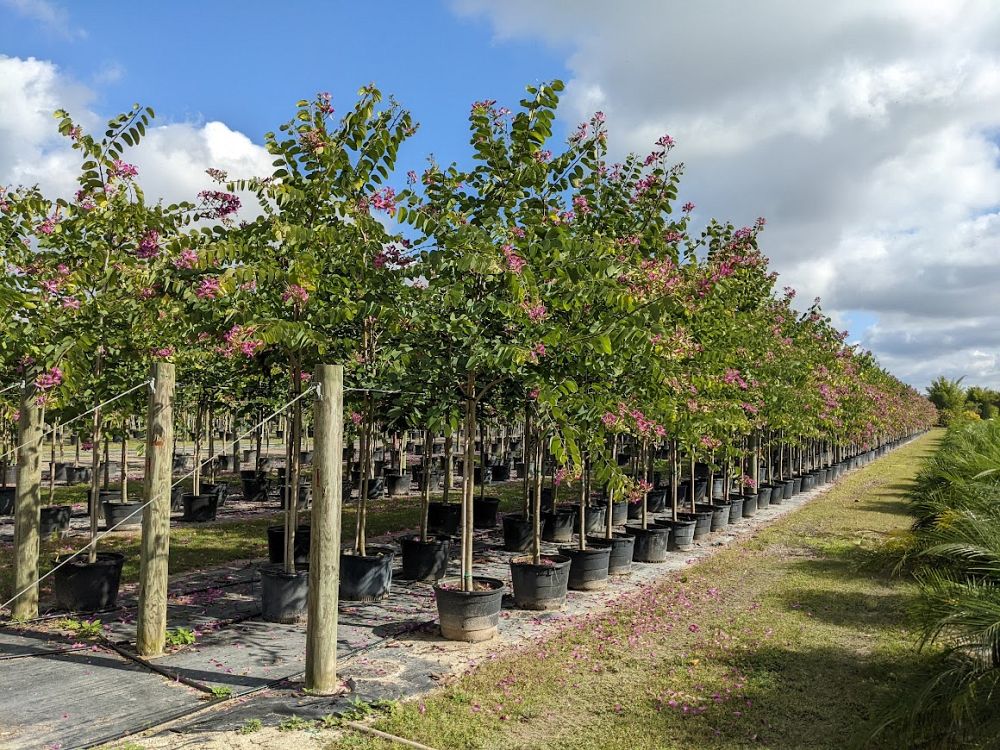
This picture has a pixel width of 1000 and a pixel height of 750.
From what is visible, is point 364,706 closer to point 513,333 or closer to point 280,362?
point 513,333

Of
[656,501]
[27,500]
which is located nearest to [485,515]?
[656,501]

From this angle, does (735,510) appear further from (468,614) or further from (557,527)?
(468,614)

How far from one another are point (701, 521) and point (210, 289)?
377 inches

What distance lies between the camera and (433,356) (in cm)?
671

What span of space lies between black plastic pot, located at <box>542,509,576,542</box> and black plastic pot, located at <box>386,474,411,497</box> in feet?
24.0

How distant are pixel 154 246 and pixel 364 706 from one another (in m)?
4.27

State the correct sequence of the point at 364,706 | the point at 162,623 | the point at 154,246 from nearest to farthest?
the point at 364,706
the point at 162,623
the point at 154,246

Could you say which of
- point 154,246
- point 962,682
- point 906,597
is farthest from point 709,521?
point 154,246

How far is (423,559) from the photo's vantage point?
29.7 feet

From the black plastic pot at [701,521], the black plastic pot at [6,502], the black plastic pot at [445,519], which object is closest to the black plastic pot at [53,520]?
the black plastic pot at [6,502]

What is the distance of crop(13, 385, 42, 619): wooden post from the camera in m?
7.01

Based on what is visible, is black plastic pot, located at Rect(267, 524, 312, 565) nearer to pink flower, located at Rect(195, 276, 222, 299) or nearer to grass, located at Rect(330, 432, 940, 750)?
grass, located at Rect(330, 432, 940, 750)

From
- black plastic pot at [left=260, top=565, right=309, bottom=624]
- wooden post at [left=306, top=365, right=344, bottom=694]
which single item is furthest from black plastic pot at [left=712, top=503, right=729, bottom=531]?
wooden post at [left=306, top=365, right=344, bottom=694]

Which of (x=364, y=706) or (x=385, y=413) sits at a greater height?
(x=385, y=413)
